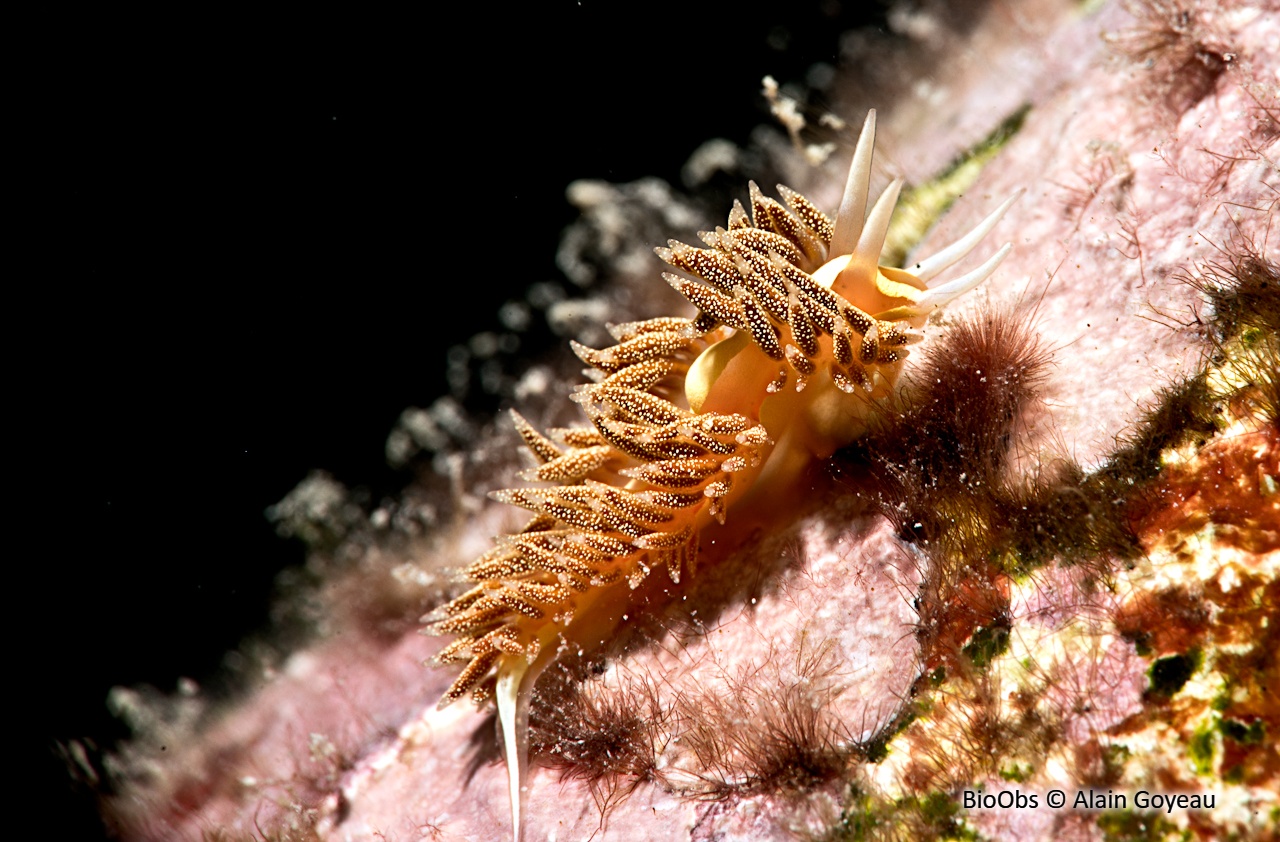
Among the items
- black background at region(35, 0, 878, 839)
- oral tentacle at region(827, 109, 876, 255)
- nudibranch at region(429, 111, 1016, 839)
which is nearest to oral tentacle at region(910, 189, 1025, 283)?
nudibranch at region(429, 111, 1016, 839)

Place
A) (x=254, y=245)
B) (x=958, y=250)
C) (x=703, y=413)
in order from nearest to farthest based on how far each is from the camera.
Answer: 1. (x=958, y=250)
2. (x=703, y=413)
3. (x=254, y=245)

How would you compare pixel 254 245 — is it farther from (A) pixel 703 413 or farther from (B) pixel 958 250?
(B) pixel 958 250

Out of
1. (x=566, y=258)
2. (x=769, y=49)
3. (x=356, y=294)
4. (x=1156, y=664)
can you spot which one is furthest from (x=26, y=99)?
(x=1156, y=664)

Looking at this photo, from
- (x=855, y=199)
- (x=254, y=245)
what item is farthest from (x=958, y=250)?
(x=254, y=245)

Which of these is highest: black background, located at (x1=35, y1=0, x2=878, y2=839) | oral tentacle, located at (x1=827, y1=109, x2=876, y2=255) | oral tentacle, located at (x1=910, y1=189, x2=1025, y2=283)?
black background, located at (x1=35, y1=0, x2=878, y2=839)

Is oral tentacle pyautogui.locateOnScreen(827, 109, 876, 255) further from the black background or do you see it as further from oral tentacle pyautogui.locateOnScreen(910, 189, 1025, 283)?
the black background

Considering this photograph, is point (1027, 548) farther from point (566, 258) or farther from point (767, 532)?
point (566, 258)
